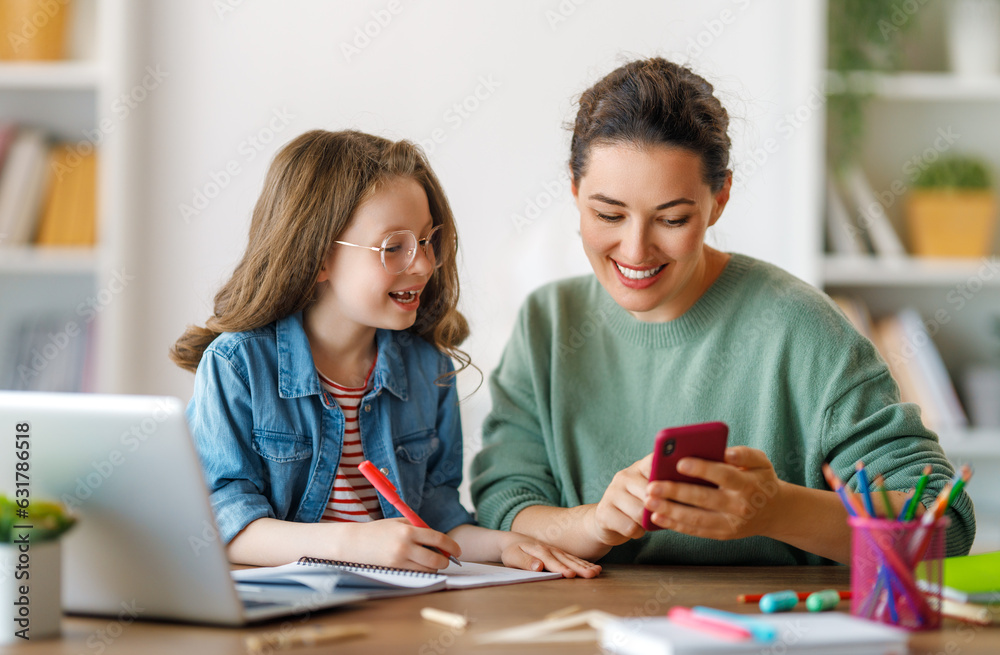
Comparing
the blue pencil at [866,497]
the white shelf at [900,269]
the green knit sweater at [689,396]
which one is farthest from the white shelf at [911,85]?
the blue pencil at [866,497]

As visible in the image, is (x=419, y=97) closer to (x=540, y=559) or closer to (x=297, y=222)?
(x=297, y=222)

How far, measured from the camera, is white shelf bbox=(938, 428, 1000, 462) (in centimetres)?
263

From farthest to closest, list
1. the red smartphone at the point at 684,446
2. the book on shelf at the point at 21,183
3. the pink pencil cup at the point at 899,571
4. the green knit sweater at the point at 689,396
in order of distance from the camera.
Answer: the book on shelf at the point at 21,183
the green knit sweater at the point at 689,396
the red smartphone at the point at 684,446
the pink pencil cup at the point at 899,571

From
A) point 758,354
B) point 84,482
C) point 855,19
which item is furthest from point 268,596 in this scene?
point 855,19

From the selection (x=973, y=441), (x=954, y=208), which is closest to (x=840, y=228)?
(x=954, y=208)

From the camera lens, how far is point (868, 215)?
266 cm

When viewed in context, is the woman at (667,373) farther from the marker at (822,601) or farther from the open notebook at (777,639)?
the open notebook at (777,639)

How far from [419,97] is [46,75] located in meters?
1.03

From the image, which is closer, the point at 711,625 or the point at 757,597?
the point at 711,625

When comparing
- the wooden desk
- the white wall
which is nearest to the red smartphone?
the wooden desk

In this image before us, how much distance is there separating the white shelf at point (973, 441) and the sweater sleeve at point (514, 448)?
1.60m

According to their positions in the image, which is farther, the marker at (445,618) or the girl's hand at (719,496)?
the girl's hand at (719,496)

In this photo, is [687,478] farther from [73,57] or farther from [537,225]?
[73,57]

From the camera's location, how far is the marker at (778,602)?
3.03ft
